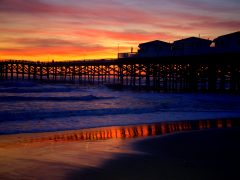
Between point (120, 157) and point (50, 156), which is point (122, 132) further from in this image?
point (50, 156)

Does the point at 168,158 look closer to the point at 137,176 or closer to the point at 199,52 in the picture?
the point at 137,176

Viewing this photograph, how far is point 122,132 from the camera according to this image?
39.7ft

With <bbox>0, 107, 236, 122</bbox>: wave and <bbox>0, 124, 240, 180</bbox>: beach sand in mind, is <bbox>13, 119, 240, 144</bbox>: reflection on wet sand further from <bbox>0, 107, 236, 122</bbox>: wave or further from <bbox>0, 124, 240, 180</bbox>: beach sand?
<bbox>0, 107, 236, 122</bbox>: wave

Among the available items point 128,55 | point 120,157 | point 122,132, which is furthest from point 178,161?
point 128,55

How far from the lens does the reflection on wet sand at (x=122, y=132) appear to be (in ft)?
35.3

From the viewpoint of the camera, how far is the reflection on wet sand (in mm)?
10750

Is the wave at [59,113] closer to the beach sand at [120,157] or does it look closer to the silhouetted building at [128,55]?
the beach sand at [120,157]

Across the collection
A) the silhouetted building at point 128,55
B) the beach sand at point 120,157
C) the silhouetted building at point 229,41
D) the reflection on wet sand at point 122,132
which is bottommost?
the reflection on wet sand at point 122,132

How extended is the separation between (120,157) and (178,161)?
1.27 m

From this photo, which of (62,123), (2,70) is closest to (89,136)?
(62,123)

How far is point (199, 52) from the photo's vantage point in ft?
111

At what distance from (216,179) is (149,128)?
705 cm

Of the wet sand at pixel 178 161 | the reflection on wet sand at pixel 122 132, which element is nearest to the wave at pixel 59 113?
the reflection on wet sand at pixel 122 132

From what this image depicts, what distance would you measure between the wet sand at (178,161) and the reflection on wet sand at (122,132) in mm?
1340
